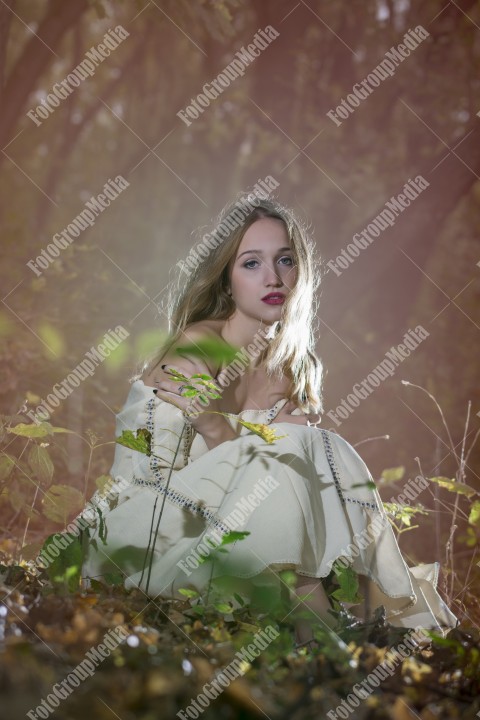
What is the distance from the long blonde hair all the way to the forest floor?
4.12 ft

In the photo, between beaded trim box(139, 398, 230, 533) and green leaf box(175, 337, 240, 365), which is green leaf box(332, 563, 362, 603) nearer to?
beaded trim box(139, 398, 230, 533)

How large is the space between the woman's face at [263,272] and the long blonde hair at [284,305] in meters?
0.03

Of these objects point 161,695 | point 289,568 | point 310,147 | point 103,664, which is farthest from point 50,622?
point 310,147

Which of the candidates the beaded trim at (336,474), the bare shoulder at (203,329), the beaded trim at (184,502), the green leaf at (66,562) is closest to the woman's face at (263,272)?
the bare shoulder at (203,329)

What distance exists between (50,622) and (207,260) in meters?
2.02

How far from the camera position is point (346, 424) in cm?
891

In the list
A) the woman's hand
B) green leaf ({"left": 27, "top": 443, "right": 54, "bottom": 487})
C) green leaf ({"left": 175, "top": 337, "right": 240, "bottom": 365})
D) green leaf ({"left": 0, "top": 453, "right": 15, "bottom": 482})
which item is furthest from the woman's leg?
green leaf ({"left": 0, "top": 453, "right": 15, "bottom": 482})

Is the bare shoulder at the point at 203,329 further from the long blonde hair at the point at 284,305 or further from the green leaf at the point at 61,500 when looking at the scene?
the green leaf at the point at 61,500

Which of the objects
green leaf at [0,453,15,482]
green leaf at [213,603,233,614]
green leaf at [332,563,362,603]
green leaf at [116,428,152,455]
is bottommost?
green leaf at [0,453,15,482]

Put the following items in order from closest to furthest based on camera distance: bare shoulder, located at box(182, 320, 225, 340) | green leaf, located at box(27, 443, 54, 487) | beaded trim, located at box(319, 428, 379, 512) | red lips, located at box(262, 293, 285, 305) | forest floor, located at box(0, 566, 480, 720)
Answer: forest floor, located at box(0, 566, 480, 720), beaded trim, located at box(319, 428, 379, 512), green leaf, located at box(27, 443, 54, 487), bare shoulder, located at box(182, 320, 225, 340), red lips, located at box(262, 293, 285, 305)

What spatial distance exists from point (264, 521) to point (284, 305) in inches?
44.6

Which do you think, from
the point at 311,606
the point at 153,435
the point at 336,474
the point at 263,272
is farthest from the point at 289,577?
the point at 263,272

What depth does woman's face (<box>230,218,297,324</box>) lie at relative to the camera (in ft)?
10.1

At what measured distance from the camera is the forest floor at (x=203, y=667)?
1062mm
